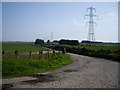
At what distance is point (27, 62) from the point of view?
1681cm

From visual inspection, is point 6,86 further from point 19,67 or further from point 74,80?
point 19,67

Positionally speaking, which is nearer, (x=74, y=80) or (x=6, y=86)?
(x=6, y=86)

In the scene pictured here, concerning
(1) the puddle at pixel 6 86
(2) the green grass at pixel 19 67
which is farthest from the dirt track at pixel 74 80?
(2) the green grass at pixel 19 67

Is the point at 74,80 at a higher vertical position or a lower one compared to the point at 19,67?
lower

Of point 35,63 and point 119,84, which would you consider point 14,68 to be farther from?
point 119,84

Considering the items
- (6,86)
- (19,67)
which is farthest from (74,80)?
(19,67)

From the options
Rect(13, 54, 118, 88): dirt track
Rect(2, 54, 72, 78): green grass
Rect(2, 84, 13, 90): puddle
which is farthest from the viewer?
Rect(2, 54, 72, 78): green grass

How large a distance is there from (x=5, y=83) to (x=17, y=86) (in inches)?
49.3

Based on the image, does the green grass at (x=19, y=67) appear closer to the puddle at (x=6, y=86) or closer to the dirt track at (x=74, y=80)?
the dirt track at (x=74, y=80)

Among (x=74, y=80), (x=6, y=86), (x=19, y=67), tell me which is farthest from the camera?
(x=19, y=67)

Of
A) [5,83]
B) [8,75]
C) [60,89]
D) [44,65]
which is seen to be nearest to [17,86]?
[5,83]

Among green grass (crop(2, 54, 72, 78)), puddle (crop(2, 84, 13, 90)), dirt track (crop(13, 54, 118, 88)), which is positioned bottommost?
dirt track (crop(13, 54, 118, 88))

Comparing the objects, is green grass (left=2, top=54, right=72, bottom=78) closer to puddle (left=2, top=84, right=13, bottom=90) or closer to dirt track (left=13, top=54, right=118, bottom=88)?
dirt track (left=13, top=54, right=118, bottom=88)

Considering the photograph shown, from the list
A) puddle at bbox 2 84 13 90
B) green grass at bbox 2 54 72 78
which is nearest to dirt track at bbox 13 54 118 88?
puddle at bbox 2 84 13 90
